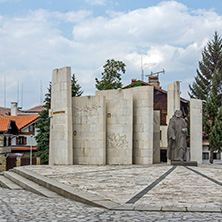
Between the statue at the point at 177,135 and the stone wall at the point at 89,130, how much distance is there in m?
3.53

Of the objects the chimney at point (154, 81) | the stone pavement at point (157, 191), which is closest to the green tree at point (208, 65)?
the chimney at point (154, 81)

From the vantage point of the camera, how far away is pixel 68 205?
7.52 meters

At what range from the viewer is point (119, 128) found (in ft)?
59.5

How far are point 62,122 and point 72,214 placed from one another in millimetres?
11540

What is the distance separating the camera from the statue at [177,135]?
17281mm

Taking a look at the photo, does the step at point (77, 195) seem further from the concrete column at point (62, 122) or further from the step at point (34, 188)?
the concrete column at point (62, 122)

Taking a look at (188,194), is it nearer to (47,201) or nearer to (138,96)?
(47,201)

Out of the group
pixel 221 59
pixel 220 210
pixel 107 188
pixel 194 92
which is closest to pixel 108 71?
pixel 194 92

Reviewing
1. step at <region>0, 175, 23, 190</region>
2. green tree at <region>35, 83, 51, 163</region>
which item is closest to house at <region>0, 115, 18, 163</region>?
green tree at <region>35, 83, 51, 163</region>

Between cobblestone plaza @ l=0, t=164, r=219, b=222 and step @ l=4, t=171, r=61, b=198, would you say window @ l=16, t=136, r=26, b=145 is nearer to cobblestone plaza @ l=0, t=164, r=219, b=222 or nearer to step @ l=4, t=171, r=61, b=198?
step @ l=4, t=171, r=61, b=198

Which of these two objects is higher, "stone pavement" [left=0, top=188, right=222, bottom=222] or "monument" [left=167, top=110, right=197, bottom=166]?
"monument" [left=167, top=110, right=197, bottom=166]

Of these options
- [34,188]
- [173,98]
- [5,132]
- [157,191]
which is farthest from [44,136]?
[157,191]

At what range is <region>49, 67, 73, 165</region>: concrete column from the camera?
17641 mm

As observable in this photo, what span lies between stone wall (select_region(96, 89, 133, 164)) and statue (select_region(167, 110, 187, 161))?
2123mm
